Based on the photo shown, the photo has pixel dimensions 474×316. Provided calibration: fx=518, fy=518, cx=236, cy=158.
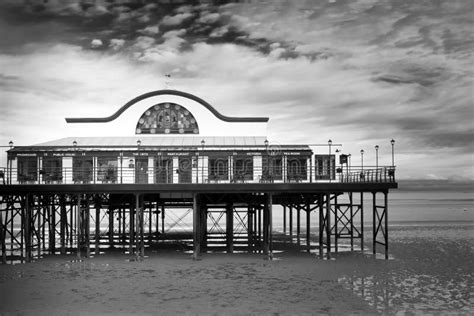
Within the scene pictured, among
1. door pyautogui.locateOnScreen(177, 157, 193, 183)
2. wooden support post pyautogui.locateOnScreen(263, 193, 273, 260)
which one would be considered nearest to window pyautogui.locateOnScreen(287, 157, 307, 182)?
wooden support post pyautogui.locateOnScreen(263, 193, 273, 260)

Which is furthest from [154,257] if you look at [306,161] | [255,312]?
[255,312]

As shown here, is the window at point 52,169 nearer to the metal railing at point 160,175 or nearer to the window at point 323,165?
the metal railing at point 160,175

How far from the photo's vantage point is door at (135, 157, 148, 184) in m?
31.6

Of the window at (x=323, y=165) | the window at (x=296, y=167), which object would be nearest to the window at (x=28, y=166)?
the window at (x=296, y=167)

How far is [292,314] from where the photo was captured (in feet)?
56.9

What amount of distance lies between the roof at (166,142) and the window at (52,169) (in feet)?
4.04

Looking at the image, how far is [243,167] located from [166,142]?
5318mm

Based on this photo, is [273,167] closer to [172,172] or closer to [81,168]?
[172,172]

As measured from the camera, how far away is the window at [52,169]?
31.2 m

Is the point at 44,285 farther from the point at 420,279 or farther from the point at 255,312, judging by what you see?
the point at 420,279

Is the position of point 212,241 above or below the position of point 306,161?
below

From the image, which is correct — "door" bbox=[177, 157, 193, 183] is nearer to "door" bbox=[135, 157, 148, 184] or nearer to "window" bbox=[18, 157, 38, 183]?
"door" bbox=[135, 157, 148, 184]

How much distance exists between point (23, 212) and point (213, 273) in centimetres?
1215

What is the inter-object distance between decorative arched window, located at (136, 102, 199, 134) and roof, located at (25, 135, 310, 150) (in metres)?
0.70
